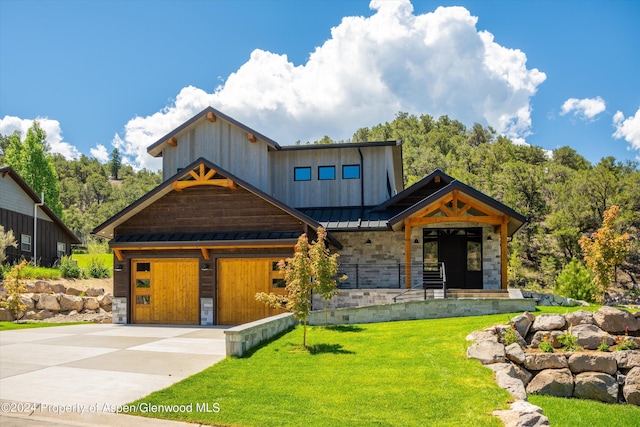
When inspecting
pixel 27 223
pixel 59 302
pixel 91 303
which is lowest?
pixel 91 303

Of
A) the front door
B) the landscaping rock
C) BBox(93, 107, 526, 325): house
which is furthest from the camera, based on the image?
the front door

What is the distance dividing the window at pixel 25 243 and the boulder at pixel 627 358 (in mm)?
30181

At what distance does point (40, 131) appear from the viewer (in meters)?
47.2

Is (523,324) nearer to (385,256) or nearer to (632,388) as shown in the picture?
(632,388)

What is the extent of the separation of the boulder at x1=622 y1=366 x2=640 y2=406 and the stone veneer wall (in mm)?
10112

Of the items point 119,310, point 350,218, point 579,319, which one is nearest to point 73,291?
point 119,310

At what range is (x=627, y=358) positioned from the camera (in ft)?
34.0

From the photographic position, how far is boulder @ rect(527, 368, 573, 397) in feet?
33.2

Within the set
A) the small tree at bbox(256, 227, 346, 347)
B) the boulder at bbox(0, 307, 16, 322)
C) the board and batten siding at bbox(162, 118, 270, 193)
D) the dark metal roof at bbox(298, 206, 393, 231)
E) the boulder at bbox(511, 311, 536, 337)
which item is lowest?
the boulder at bbox(0, 307, 16, 322)

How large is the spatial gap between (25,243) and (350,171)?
2039 cm

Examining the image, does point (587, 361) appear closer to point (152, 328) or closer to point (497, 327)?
point (497, 327)

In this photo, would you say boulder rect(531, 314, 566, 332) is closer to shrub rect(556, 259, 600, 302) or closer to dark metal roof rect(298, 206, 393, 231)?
dark metal roof rect(298, 206, 393, 231)

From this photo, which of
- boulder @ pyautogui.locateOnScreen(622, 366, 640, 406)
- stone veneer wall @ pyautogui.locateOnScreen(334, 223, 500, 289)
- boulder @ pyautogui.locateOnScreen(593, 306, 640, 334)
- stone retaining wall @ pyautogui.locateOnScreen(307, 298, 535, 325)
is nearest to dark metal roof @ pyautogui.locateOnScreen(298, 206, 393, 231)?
stone veneer wall @ pyautogui.locateOnScreen(334, 223, 500, 289)

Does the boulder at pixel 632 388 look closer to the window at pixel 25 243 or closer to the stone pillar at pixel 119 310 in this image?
the stone pillar at pixel 119 310
